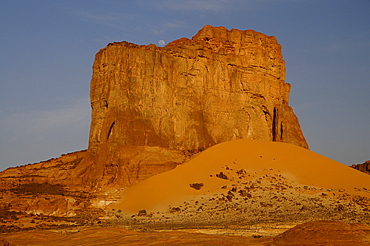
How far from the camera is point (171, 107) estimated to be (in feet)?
156

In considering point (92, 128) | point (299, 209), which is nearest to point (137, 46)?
point (92, 128)

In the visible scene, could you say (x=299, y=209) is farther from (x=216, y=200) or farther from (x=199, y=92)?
(x=199, y=92)

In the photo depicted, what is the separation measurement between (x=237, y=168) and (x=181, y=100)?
8.46 m

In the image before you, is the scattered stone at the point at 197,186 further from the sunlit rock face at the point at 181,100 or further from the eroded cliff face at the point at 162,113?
the sunlit rock face at the point at 181,100

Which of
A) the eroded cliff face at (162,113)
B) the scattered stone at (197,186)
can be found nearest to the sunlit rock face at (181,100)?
the eroded cliff face at (162,113)

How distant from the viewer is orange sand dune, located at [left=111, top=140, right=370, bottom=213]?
133 ft

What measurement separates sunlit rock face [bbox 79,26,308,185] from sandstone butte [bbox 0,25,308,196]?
0.09m

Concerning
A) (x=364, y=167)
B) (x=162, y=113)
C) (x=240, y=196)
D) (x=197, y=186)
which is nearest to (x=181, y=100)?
(x=162, y=113)

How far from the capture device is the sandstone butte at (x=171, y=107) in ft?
145

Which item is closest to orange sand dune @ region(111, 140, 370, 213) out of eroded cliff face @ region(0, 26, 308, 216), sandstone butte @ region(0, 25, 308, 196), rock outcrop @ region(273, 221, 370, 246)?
eroded cliff face @ region(0, 26, 308, 216)

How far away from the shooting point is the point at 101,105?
151 ft

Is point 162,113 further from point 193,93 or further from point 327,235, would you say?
point 327,235

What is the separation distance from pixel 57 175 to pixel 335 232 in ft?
112

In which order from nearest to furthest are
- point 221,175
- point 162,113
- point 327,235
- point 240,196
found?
point 327,235 → point 240,196 → point 221,175 → point 162,113
